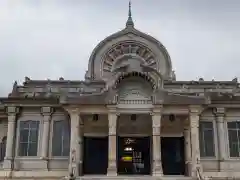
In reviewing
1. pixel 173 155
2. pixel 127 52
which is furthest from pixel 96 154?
pixel 127 52

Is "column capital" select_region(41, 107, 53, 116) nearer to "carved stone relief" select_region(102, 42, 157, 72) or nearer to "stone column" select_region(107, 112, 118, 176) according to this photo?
"stone column" select_region(107, 112, 118, 176)

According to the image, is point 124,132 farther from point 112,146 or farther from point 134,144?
point 112,146

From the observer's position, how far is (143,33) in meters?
31.6

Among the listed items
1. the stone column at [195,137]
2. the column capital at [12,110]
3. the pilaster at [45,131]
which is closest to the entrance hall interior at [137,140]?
the stone column at [195,137]

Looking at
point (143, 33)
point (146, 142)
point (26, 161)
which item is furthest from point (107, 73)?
point (26, 161)

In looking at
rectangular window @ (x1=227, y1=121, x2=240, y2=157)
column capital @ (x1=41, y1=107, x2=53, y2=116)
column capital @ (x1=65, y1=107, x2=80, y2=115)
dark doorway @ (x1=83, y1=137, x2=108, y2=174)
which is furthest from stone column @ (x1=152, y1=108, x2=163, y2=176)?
column capital @ (x1=41, y1=107, x2=53, y2=116)

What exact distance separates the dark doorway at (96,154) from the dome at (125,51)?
796 centimetres

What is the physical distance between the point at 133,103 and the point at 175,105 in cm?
271

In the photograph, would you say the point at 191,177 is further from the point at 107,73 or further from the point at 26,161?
the point at 107,73

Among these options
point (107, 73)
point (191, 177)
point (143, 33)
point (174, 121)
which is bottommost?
point (191, 177)

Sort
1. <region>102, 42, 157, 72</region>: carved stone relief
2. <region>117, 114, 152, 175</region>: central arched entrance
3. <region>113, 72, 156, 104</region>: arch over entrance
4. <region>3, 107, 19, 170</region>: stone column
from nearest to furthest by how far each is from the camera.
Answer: <region>113, 72, 156, 104</region>: arch over entrance → <region>3, 107, 19, 170</region>: stone column → <region>117, 114, 152, 175</region>: central arched entrance → <region>102, 42, 157, 72</region>: carved stone relief

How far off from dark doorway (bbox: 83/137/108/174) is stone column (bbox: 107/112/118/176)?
11.0 ft

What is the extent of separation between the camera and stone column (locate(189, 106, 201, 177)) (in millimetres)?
20812

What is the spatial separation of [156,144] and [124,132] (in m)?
3.78
